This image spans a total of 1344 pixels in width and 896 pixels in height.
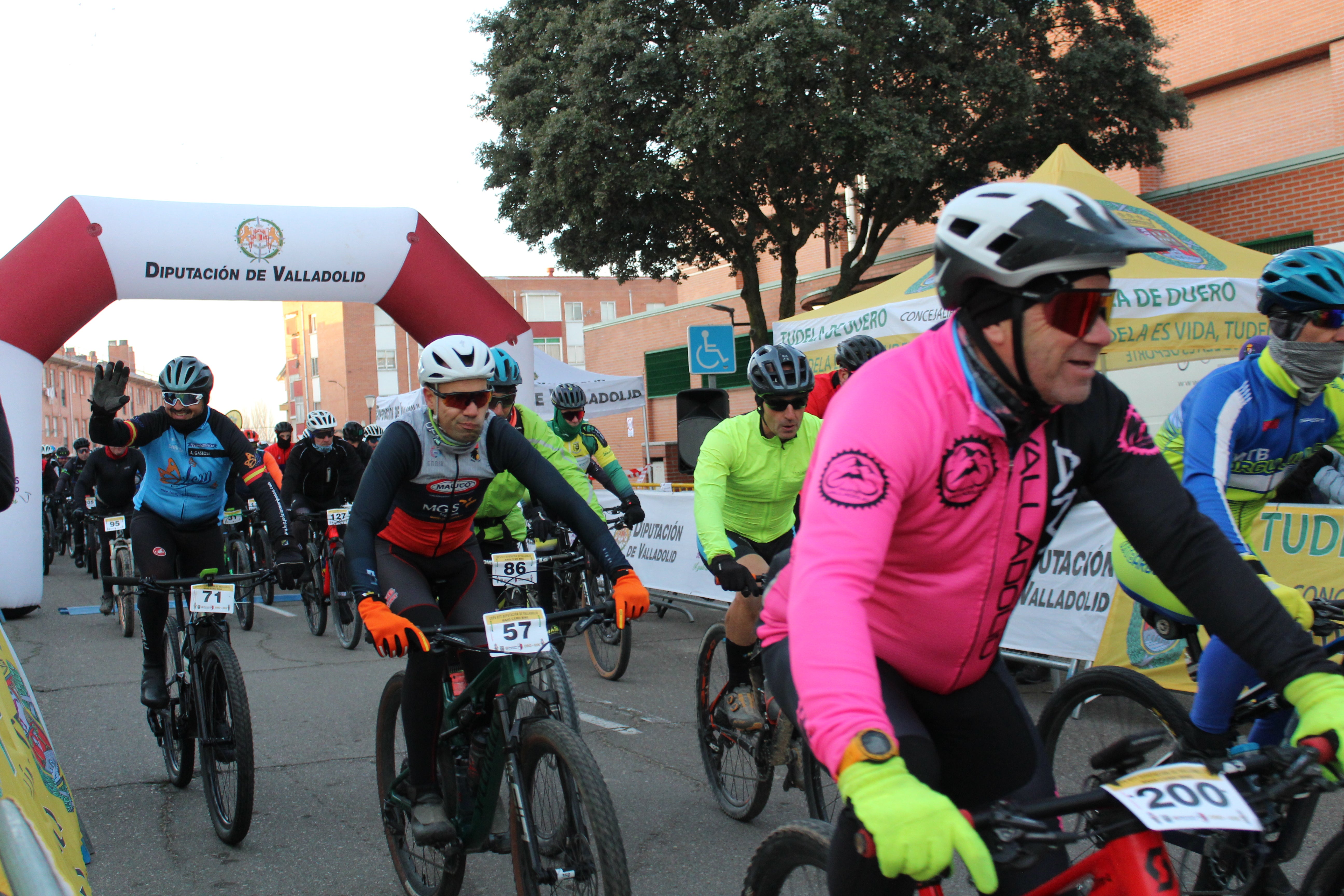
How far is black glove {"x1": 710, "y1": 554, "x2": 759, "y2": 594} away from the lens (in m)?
3.97

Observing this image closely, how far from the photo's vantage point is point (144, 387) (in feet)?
420

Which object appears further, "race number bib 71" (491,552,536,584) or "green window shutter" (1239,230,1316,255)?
"green window shutter" (1239,230,1316,255)

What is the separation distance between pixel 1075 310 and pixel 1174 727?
5.77ft

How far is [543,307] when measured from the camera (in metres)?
82.8

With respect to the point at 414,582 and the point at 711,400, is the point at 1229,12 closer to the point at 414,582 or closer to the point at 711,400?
the point at 711,400

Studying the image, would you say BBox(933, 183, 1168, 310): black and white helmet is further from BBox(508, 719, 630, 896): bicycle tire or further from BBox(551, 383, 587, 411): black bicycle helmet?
BBox(551, 383, 587, 411): black bicycle helmet

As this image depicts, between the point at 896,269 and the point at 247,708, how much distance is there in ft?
77.4

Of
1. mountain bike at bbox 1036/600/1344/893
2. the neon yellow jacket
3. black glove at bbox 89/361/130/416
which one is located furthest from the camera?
black glove at bbox 89/361/130/416

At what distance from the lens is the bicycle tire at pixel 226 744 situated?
14.5ft

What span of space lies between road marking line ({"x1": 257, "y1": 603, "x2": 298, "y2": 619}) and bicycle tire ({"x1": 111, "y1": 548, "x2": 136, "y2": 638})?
161cm

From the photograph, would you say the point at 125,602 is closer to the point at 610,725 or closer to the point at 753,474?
the point at 610,725

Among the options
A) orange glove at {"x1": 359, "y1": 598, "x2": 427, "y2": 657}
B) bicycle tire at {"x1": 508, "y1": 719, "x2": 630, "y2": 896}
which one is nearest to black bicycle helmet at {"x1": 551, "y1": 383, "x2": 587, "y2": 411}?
orange glove at {"x1": 359, "y1": 598, "x2": 427, "y2": 657}

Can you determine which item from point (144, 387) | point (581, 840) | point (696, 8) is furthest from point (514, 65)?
point (144, 387)

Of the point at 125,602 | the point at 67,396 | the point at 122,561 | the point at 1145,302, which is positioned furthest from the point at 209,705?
the point at 67,396
